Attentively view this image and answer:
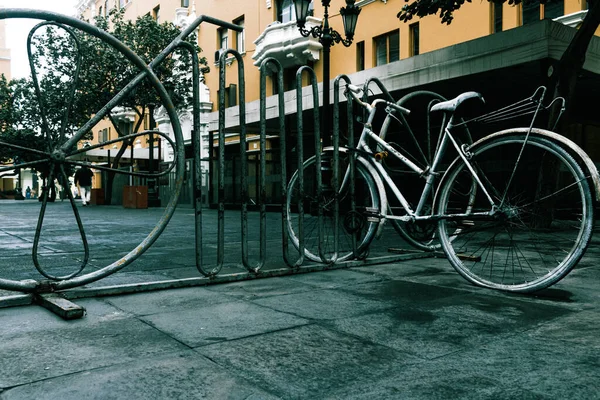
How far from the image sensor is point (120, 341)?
2242mm

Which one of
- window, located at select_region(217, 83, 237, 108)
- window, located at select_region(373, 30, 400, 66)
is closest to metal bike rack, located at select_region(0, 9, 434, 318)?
window, located at select_region(373, 30, 400, 66)

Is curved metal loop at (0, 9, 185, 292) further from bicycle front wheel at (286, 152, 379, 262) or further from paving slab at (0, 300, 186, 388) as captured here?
bicycle front wheel at (286, 152, 379, 262)

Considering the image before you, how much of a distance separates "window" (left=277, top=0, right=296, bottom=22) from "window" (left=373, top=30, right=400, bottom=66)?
496 cm

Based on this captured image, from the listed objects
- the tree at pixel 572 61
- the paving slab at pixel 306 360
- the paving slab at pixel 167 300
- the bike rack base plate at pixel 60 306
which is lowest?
the paving slab at pixel 306 360

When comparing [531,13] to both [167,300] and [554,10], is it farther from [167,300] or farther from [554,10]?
[167,300]

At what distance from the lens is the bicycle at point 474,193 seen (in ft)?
10.2

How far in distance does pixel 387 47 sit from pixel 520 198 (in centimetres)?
1827

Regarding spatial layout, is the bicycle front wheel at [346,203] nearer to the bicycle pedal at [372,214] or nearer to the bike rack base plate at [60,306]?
the bicycle pedal at [372,214]

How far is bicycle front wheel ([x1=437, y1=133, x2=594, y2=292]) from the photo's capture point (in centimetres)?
296

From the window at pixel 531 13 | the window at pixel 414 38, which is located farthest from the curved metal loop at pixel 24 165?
the window at pixel 414 38

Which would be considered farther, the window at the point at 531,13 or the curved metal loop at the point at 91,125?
the window at the point at 531,13

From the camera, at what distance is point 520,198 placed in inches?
137

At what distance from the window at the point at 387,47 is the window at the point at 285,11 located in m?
4.96

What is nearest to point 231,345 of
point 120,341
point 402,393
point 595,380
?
point 120,341
